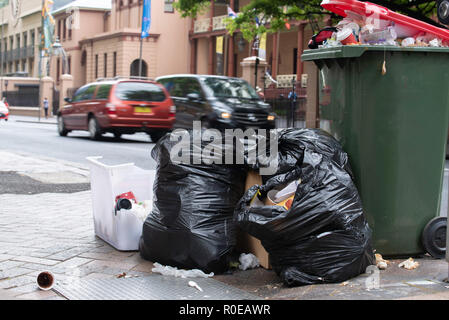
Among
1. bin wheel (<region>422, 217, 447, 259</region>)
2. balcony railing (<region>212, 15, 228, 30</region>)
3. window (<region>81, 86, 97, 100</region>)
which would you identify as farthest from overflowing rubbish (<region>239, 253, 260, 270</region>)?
balcony railing (<region>212, 15, 228, 30</region>)

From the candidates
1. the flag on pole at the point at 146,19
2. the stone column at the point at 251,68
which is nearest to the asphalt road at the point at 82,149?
the stone column at the point at 251,68

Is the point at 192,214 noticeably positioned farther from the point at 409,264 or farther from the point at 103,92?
the point at 103,92

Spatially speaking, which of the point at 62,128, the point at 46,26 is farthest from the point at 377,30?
the point at 46,26

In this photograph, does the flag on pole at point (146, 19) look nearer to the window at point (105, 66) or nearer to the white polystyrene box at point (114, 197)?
the window at point (105, 66)

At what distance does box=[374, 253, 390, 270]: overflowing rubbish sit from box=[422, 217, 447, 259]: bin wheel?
0.32 m

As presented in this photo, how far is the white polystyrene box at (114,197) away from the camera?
4.64 meters

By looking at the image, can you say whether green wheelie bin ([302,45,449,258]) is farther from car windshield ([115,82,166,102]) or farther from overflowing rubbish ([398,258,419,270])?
car windshield ([115,82,166,102])

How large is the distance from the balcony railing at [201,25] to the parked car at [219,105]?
2525 cm

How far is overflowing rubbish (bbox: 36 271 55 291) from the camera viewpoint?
12.2ft

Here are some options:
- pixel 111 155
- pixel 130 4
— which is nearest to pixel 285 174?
pixel 111 155

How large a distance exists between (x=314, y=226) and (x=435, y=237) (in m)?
1.11

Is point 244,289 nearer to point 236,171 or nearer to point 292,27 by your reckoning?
point 236,171

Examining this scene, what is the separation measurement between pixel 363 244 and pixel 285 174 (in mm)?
620

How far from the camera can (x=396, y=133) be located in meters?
4.21
